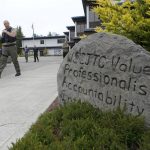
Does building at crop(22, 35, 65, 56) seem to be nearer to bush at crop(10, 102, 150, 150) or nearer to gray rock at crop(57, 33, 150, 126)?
gray rock at crop(57, 33, 150, 126)

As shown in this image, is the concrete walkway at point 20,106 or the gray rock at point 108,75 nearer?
the gray rock at point 108,75

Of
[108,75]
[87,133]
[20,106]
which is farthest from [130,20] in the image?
[87,133]

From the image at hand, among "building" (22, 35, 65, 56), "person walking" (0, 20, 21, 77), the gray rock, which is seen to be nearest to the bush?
the gray rock

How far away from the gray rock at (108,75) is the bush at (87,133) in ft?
0.94

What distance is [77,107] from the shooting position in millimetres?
4008

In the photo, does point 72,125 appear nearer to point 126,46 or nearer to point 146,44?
point 126,46

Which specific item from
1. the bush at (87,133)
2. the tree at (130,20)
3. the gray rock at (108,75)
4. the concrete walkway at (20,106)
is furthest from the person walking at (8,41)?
the bush at (87,133)

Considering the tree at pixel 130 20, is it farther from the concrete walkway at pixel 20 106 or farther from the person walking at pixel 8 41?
the person walking at pixel 8 41

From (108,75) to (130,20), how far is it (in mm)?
1835

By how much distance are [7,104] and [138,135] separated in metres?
3.43

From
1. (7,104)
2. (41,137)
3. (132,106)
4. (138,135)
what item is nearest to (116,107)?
(132,106)

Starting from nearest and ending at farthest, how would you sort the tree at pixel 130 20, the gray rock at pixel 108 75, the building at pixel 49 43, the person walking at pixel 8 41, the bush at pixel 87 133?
the bush at pixel 87 133
the gray rock at pixel 108 75
the tree at pixel 130 20
the person walking at pixel 8 41
the building at pixel 49 43

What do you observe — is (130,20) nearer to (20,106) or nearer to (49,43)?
(20,106)

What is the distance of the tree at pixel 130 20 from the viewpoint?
5727 mm
